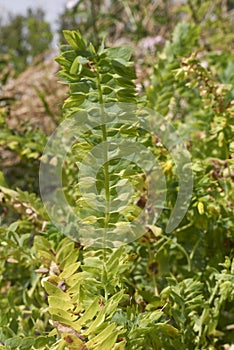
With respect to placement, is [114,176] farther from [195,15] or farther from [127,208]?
[195,15]

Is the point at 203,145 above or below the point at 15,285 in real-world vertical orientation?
above

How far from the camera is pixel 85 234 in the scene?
0.74 metres

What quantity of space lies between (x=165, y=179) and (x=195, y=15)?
4.01 ft

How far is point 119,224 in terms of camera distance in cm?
70

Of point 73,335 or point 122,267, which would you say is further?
point 122,267

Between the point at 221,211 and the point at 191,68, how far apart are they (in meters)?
0.21

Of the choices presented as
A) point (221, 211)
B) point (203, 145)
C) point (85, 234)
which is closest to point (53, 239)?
point (85, 234)

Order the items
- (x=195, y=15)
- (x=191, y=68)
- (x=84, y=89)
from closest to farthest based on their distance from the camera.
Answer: (x=84, y=89)
(x=191, y=68)
(x=195, y=15)

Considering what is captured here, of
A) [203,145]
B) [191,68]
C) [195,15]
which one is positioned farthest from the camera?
[195,15]

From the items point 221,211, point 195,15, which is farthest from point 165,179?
point 195,15

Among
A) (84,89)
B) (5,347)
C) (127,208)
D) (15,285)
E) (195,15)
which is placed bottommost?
(15,285)

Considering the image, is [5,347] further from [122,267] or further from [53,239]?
[53,239]

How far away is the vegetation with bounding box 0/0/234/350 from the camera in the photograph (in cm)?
63

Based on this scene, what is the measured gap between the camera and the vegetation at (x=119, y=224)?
2.08 ft
